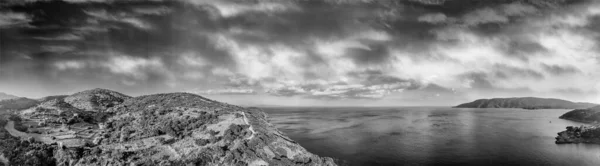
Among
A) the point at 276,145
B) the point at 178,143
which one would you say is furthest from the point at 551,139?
the point at 178,143

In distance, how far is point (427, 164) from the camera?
64688 millimetres

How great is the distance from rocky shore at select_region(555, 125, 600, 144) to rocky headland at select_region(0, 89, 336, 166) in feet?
339

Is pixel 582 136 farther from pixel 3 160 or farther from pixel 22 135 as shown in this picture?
pixel 22 135

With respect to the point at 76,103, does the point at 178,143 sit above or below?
below

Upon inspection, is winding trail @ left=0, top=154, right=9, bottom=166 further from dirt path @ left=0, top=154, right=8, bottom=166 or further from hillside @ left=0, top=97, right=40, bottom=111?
hillside @ left=0, top=97, right=40, bottom=111

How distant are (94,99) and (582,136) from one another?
18058cm

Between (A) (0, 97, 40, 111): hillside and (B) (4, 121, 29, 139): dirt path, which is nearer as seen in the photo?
(B) (4, 121, 29, 139): dirt path

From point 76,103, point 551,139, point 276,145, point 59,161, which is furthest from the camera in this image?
point 551,139

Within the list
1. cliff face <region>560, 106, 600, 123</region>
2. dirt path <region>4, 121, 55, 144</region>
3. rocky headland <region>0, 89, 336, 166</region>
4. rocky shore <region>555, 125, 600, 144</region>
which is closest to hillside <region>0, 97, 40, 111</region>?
rocky headland <region>0, 89, 336, 166</region>

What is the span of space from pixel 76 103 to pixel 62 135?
27840 mm

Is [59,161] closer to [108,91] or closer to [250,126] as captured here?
[250,126]

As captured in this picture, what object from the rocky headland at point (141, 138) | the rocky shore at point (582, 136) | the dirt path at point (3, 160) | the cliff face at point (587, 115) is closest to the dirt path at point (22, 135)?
the rocky headland at point (141, 138)

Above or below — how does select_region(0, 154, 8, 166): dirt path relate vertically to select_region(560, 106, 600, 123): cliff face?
below

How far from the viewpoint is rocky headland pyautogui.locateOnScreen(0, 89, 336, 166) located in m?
43.9
